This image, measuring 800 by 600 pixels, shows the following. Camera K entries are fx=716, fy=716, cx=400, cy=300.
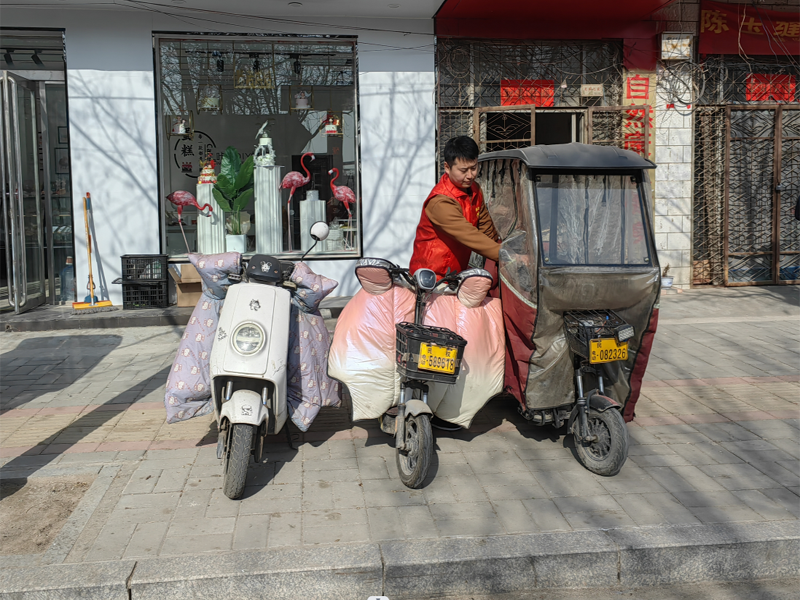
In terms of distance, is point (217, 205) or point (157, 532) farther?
point (217, 205)

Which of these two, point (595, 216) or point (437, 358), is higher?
point (595, 216)

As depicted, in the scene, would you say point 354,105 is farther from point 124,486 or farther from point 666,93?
point 124,486

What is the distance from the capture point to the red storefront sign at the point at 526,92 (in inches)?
406

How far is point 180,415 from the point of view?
172 inches

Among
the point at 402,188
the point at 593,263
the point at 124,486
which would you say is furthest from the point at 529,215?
the point at 402,188

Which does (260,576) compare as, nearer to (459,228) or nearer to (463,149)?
(459,228)

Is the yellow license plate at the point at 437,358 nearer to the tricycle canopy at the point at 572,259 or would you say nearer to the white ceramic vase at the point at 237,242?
the tricycle canopy at the point at 572,259

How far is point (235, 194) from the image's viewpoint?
10125 millimetres

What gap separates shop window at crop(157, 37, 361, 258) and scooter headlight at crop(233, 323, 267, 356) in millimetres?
6232

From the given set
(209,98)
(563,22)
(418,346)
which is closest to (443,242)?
(418,346)

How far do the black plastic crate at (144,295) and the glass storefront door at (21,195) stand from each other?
1.18 meters

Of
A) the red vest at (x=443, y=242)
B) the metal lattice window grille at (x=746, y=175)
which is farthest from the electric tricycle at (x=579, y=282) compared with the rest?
the metal lattice window grille at (x=746, y=175)

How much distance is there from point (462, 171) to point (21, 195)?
6.74 m

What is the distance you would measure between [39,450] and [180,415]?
1035 mm
